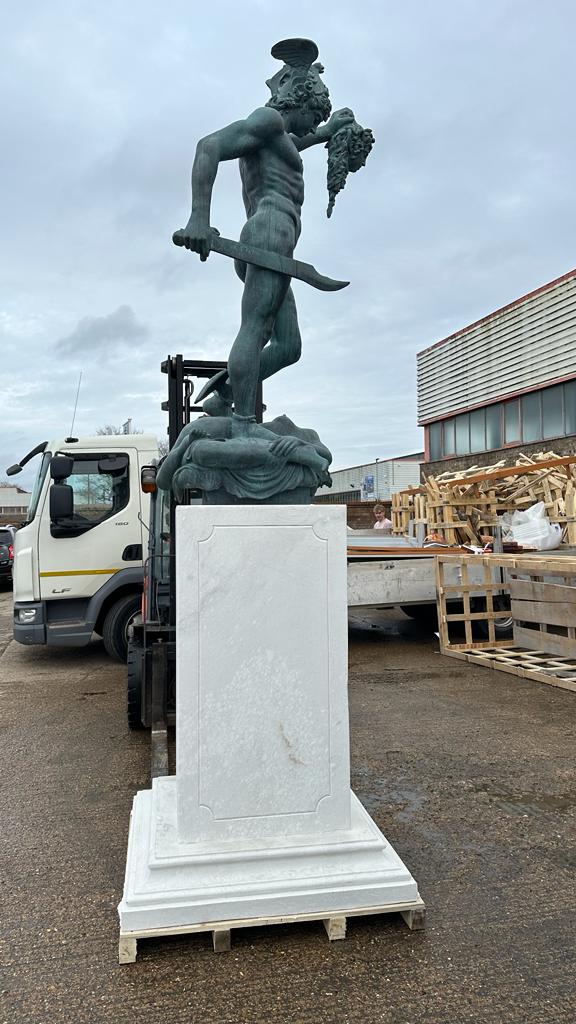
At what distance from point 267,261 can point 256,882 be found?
8.57 ft

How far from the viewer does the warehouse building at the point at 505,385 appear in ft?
59.5

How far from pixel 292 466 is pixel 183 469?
0.49 meters

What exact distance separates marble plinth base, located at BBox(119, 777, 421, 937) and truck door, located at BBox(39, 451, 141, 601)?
5.27m

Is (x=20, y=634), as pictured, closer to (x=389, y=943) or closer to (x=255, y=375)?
(x=255, y=375)

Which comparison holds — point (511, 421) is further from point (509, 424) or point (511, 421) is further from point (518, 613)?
point (518, 613)

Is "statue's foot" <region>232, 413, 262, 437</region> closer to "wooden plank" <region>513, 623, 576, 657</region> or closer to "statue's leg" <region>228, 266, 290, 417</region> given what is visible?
"statue's leg" <region>228, 266, 290, 417</region>

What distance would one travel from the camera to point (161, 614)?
6.12 m

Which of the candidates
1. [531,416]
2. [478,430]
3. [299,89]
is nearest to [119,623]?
[299,89]

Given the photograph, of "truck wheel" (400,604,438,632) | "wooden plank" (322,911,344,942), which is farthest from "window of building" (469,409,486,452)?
"wooden plank" (322,911,344,942)

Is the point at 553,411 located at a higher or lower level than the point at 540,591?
higher

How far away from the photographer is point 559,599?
25.6 feet

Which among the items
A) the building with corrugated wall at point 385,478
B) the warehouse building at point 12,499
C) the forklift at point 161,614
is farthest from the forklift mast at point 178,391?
the warehouse building at point 12,499

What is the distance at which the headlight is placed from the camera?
7762 millimetres

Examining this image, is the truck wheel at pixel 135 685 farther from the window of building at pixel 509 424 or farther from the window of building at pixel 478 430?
the window of building at pixel 478 430
